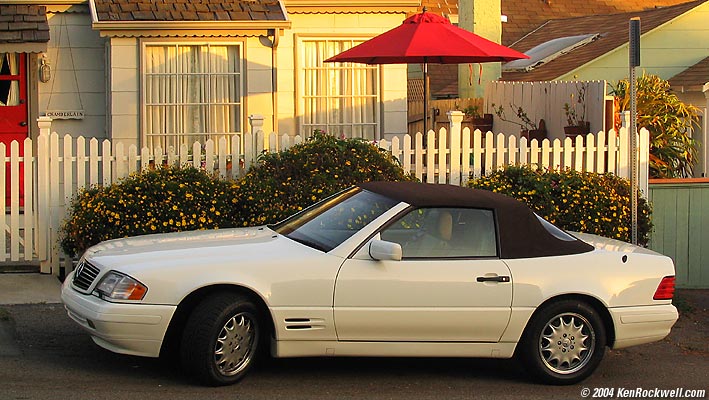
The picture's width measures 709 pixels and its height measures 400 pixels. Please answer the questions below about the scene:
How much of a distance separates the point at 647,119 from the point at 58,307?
7.79m

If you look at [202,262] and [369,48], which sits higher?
[369,48]

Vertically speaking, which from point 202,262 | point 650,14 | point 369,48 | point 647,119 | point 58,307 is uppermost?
point 650,14

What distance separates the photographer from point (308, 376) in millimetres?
7410

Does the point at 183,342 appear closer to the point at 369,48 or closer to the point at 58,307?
the point at 58,307

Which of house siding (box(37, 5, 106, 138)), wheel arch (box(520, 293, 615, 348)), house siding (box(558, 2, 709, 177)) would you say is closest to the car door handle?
wheel arch (box(520, 293, 615, 348))

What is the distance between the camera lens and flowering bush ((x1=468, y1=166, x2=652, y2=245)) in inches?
417

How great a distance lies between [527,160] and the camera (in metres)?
11.5

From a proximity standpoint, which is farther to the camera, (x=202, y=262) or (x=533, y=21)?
(x=533, y=21)

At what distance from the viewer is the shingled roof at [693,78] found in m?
17.7

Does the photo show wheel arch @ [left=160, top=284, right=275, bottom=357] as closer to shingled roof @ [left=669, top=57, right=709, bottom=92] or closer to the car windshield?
the car windshield

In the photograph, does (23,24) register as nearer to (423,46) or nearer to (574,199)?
(423,46)

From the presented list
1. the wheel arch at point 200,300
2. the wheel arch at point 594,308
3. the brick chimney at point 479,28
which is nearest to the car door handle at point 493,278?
the wheel arch at point 594,308

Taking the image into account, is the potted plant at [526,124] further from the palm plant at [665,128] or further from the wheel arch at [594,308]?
the wheel arch at [594,308]

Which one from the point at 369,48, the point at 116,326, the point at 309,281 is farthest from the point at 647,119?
the point at 116,326
